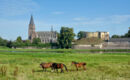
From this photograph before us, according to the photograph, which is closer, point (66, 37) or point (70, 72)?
point (70, 72)

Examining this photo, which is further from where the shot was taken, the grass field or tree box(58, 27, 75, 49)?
tree box(58, 27, 75, 49)

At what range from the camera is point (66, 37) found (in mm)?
104188

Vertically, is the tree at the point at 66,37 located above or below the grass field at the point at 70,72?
above

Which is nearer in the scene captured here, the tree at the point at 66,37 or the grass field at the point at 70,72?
the grass field at the point at 70,72

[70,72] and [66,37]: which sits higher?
[66,37]

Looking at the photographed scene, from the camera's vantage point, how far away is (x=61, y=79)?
1246cm

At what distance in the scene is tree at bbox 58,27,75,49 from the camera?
103938mm

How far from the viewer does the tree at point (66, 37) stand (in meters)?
104

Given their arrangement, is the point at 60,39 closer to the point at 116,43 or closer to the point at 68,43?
the point at 68,43

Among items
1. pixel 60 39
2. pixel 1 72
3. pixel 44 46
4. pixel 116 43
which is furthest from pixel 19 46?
pixel 1 72

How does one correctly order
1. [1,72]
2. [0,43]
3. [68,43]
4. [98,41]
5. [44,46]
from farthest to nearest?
[0,43]
[44,46]
[68,43]
[98,41]
[1,72]

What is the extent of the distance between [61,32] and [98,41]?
2469 cm

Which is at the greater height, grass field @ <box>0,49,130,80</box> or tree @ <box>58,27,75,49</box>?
tree @ <box>58,27,75,49</box>

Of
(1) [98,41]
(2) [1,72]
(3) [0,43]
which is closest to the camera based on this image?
(2) [1,72]
